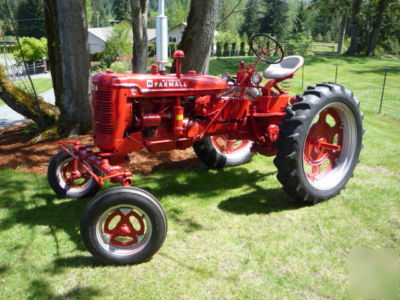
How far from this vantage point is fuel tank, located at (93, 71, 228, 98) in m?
3.13

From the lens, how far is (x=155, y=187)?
171 inches

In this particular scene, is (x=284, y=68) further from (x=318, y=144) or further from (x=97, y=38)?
(x=97, y=38)

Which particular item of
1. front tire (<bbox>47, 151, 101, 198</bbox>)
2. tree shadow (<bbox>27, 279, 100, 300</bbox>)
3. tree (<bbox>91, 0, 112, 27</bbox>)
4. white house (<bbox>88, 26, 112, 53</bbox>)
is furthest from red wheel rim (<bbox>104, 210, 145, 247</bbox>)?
tree (<bbox>91, 0, 112, 27</bbox>)

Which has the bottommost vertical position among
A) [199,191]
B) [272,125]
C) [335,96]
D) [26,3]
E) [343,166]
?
[199,191]

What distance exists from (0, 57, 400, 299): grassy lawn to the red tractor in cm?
22

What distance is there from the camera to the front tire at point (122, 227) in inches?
107

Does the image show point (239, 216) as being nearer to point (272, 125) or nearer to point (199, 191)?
point (199, 191)

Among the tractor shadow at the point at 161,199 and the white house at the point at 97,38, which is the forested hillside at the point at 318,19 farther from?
the white house at the point at 97,38

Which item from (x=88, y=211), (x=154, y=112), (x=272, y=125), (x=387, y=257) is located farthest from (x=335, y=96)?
(x=88, y=211)

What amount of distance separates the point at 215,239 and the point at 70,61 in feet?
13.2

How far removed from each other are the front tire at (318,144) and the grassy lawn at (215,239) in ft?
0.79

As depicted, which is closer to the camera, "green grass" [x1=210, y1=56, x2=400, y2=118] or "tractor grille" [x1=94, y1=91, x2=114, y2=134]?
"tractor grille" [x1=94, y1=91, x2=114, y2=134]

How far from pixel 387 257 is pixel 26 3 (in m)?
70.8

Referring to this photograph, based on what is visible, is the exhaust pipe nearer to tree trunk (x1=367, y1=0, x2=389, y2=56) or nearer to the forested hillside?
the forested hillside
